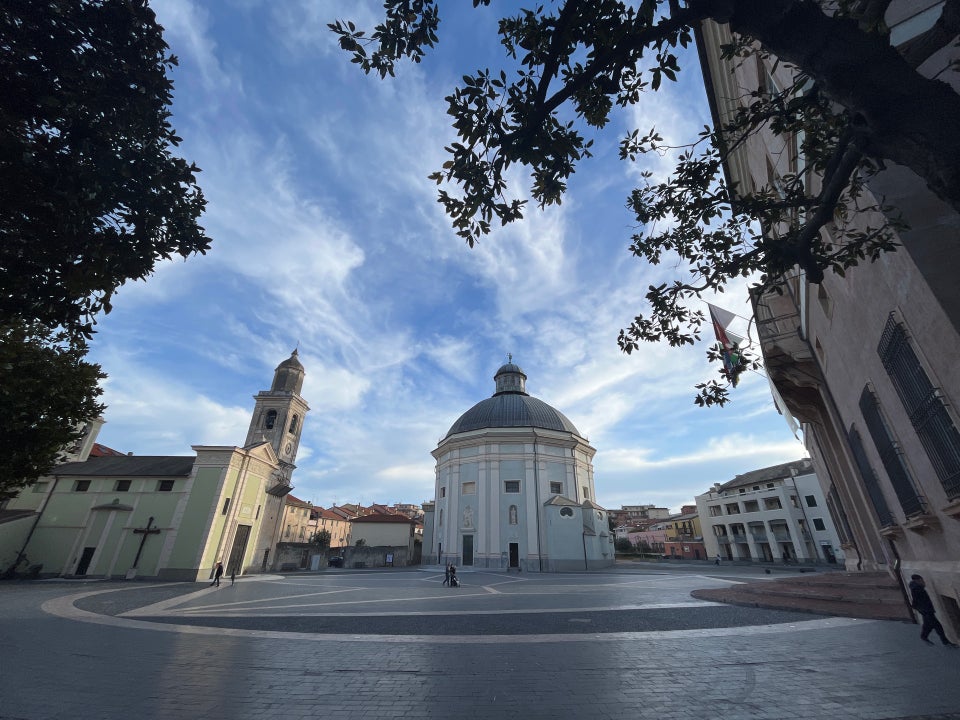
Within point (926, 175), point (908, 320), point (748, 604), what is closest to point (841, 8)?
point (926, 175)

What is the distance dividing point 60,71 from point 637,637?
13.3 m

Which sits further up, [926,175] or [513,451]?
[513,451]

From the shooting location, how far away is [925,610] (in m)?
7.32

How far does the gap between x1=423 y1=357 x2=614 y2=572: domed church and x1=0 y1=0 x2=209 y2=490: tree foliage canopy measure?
37957 millimetres

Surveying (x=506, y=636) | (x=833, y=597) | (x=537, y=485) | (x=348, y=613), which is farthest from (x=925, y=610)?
(x=537, y=485)

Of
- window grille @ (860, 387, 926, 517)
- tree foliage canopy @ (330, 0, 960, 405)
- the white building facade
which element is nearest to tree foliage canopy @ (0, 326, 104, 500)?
tree foliage canopy @ (330, 0, 960, 405)

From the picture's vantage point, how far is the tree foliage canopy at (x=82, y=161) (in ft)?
16.1

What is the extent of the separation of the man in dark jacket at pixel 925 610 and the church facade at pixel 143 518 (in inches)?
1238

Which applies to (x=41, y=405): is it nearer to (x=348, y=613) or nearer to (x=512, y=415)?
(x=348, y=613)

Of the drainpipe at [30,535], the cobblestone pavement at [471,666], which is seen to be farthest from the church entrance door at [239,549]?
the cobblestone pavement at [471,666]

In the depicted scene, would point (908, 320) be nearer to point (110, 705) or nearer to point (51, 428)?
point (110, 705)

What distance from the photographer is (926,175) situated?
9.11 ft

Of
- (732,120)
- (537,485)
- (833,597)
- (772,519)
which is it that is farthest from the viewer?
(772,519)

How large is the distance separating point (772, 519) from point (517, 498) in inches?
1507
